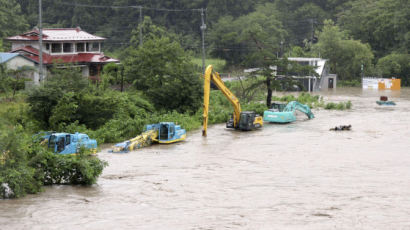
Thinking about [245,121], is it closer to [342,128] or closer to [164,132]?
[342,128]

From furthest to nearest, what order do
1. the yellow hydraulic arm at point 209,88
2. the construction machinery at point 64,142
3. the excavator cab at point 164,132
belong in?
1. the yellow hydraulic arm at point 209,88
2. the excavator cab at point 164,132
3. the construction machinery at point 64,142

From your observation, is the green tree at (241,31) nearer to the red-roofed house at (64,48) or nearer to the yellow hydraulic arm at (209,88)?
the red-roofed house at (64,48)

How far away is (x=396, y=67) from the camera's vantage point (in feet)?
272

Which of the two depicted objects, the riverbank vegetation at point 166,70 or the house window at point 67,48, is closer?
the riverbank vegetation at point 166,70

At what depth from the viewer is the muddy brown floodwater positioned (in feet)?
58.1

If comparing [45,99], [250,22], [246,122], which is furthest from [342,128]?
[250,22]

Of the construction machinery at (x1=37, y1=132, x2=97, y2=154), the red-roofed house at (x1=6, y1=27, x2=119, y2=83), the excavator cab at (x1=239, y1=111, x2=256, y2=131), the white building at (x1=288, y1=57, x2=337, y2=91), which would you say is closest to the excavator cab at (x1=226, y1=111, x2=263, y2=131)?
the excavator cab at (x1=239, y1=111, x2=256, y2=131)

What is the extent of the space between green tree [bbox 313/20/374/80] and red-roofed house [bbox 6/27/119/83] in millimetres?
34934

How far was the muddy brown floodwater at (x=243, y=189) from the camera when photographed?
17.7 m

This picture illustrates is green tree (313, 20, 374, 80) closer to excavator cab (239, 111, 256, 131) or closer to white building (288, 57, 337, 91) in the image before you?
white building (288, 57, 337, 91)

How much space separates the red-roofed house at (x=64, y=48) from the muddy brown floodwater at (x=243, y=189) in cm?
2418

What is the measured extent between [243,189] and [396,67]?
2599 inches

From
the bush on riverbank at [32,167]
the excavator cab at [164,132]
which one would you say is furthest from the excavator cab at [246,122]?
the bush on riverbank at [32,167]

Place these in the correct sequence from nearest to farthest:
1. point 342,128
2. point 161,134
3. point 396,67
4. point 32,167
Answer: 1. point 32,167
2. point 161,134
3. point 342,128
4. point 396,67
